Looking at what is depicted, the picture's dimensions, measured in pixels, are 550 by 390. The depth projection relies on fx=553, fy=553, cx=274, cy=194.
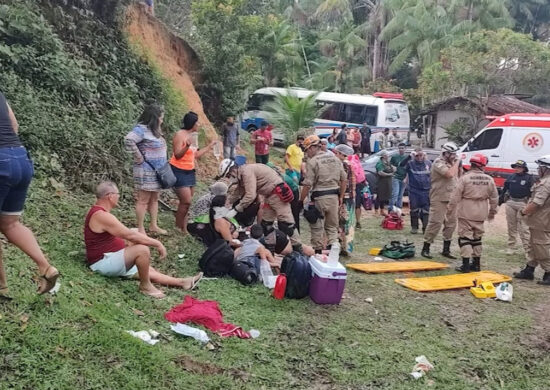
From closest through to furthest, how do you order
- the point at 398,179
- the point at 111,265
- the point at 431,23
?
1. the point at 111,265
2. the point at 398,179
3. the point at 431,23

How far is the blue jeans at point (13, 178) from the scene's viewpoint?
350 centimetres

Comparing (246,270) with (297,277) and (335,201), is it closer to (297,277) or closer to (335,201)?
(297,277)

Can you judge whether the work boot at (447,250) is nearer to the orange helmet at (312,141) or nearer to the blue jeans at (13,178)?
the orange helmet at (312,141)

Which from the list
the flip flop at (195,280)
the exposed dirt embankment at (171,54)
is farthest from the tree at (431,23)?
the flip flop at (195,280)

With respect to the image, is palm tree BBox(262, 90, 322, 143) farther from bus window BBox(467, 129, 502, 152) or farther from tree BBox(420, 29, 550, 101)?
tree BBox(420, 29, 550, 101)

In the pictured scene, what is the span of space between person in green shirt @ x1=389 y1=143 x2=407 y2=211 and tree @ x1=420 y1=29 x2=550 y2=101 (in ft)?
44.6

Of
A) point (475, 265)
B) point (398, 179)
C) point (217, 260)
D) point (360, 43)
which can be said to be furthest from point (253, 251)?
point (360, 43)

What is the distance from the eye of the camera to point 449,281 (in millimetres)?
6965

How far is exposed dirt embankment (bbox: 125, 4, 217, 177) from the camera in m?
12.2

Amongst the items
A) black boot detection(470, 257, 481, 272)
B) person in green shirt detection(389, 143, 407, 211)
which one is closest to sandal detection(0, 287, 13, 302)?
black boot detection(470, 257, 481, 272)

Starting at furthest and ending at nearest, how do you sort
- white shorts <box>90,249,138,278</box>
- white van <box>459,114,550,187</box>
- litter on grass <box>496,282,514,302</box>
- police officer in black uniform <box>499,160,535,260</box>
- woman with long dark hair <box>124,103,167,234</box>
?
white van <box>459,114,550,187</box> → police officer in black uniform <box>499,160,535,260</box> → litter on grass <box>496,282,514,302</box> → woman with long dark hair <box>124,103,167,234</box> → white shorts <box>90,249,138,278</box>

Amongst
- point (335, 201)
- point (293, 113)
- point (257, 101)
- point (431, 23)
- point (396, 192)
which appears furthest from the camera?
point (431, 23)

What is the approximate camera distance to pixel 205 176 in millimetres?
11430

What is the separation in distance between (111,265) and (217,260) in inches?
51.7
